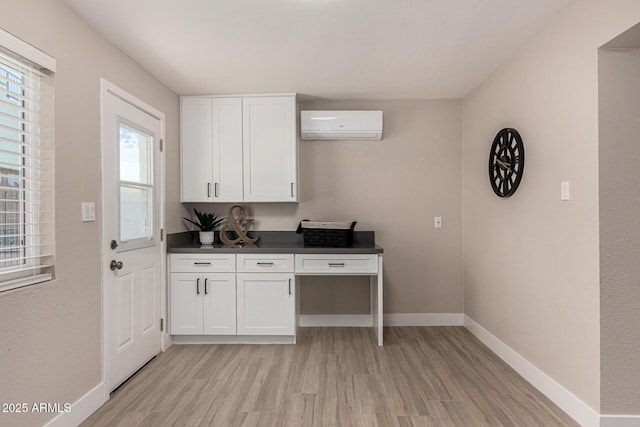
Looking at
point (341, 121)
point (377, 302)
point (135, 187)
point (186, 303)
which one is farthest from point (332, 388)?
point (341, 121)

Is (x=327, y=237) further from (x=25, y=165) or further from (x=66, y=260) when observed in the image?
(x=25, y=165)

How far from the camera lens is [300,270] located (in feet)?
10.7

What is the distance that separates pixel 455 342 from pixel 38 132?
350cm

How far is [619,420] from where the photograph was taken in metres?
1.90

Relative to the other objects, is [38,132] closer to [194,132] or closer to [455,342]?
[194,132]

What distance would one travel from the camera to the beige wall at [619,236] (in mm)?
1900

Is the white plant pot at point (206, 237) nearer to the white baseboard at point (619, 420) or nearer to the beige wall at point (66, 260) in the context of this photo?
the beige wall at point (66, 260)

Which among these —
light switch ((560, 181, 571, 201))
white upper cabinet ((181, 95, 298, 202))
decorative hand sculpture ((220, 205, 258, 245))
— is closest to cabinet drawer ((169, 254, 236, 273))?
decorative hand sculpture ((220, 205, 258, 245))

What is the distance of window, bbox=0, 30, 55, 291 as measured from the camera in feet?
5.45

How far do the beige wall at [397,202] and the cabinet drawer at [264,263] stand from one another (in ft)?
2.07

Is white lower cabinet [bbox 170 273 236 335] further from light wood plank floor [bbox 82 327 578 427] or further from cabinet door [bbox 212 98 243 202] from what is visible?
cabinet door [bbox 212 98 243 202]

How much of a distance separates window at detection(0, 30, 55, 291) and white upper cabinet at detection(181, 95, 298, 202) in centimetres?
167

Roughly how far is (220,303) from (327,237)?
115cm

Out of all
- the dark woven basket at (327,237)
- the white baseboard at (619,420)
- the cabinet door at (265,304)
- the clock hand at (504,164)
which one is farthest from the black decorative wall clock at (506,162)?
the cabinet door at (265,304)
